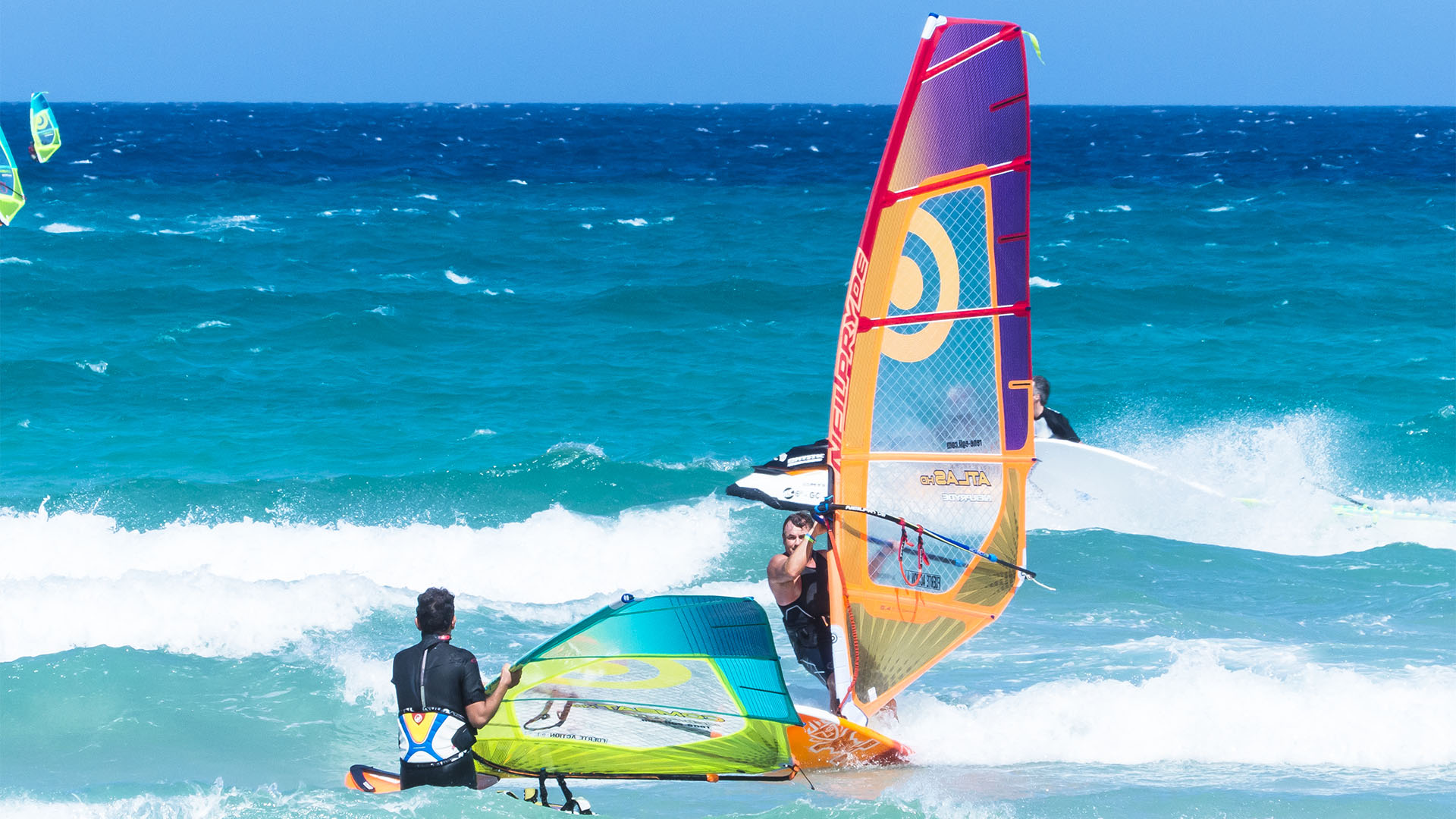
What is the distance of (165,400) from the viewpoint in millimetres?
15383

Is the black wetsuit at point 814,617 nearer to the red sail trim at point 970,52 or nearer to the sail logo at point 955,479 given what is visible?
the sail logo at point 955,479

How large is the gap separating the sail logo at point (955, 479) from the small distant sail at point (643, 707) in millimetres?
994

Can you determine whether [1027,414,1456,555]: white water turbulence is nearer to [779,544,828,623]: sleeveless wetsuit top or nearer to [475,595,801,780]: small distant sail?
[779,544,828,623]: sleeveless wetsuit top

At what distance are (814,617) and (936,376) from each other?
1198 millimetres

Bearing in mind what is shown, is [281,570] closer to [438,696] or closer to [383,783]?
[383,783]

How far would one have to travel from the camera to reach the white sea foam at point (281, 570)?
26.1 feet

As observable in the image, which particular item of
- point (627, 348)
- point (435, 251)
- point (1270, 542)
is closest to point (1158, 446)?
point (1270, 542)

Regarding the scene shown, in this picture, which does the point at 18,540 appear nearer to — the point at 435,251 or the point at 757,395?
the point at 757,395

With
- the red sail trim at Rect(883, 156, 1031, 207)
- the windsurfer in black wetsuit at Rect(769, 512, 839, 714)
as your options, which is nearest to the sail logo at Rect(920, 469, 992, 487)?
the windsurfer in black wetsuit at Rect(769, 512, 839, 714)

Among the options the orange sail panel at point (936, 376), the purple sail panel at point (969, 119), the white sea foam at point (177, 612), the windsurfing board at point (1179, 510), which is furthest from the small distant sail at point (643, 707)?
the windsurfing board at point (1179, 510)

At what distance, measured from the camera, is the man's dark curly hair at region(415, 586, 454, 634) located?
189 inches

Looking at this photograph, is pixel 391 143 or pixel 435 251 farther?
pixel 391 143

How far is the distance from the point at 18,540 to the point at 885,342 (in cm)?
824

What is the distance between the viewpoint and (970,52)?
16.3 ft
